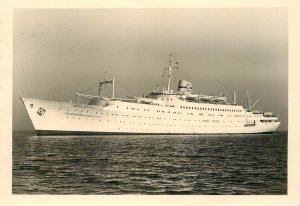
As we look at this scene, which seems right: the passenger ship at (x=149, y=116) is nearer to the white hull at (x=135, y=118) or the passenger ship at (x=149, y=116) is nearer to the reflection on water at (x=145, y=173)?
the white hull at (x=135, y=118)

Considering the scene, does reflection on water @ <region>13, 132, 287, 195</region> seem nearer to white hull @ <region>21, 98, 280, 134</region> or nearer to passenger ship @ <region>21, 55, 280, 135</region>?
passenger ship @ <region>21, 55, 280, 135</region>

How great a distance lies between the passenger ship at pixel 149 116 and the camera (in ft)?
76.9

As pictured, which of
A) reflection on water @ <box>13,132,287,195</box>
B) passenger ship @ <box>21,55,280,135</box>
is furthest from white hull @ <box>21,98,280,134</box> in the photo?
reflection on water @ <box>13,132,287,195</box>

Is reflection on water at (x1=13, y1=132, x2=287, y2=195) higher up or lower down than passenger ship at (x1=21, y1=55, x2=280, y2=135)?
lower down

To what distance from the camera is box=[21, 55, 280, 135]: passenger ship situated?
23.5 metres

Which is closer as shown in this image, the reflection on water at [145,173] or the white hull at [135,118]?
the reflection on water at [145,173]

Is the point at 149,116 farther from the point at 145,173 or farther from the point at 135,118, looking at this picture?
the point at 145,173

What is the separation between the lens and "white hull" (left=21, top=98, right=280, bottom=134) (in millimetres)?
23422

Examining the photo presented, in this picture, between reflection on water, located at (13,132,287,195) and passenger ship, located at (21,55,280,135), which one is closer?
reflection on water, located at (13,132,287,195)

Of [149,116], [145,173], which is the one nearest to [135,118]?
[149,116]

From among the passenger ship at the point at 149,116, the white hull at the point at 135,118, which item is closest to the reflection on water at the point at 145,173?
the passenger ship at the point at 149,116
